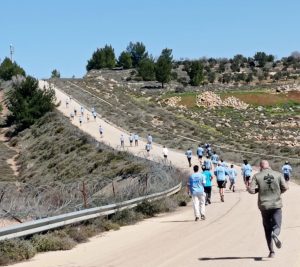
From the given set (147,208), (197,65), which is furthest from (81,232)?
(197,65)

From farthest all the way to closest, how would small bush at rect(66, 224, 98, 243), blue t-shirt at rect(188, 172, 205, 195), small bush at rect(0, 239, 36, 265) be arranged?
blue t-shirt at rect(188, 172, 205, 195), small bush at rect(66, 224, 98, 243), small bush at rect(0, 239, 36, 265)

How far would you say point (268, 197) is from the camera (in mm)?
11625

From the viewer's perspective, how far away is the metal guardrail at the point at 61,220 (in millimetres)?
12836

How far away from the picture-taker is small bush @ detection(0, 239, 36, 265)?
1222 centimetres

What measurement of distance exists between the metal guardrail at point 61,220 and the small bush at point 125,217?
0.47ft

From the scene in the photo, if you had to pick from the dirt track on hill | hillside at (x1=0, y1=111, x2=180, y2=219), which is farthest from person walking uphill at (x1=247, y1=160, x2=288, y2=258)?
hillside at (x1=0, y1=111, x2=180, y2=219)

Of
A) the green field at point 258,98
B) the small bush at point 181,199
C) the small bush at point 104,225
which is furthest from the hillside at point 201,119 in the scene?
the small bush at point 104,225

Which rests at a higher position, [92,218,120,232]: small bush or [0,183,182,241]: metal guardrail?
[0,183,182,241]: metal guardrail

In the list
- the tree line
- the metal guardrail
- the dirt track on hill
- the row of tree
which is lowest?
the dirt track on hill

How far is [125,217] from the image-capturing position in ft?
61.7

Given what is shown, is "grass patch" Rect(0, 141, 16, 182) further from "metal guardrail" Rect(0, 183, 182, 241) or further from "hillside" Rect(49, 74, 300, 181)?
"metal guardrail" Rect(0, 183, 182, 241)

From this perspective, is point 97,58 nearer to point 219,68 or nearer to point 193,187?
point 219,68

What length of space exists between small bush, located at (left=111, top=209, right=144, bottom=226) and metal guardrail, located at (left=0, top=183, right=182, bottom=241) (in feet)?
0.47

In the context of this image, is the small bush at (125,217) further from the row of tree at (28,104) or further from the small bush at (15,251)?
the row of tree at (28,104)
